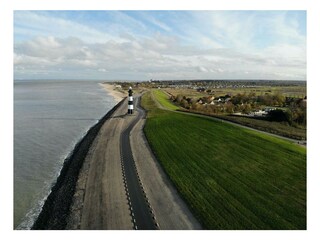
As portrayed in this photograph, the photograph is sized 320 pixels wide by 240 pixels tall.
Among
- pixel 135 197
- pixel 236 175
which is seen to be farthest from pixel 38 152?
pixel 236 175

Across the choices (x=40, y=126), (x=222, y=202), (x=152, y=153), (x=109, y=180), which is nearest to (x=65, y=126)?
(x=40, y=126)

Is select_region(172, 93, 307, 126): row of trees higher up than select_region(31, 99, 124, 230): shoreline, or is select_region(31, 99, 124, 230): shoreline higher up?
select_region(172, 93, 307, 126): row of trees

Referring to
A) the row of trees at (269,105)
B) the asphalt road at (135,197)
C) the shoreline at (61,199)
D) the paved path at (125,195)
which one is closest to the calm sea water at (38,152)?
the shoreline at (61,199)

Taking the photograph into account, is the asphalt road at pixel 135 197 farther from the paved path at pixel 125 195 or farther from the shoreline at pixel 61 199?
Result: the shoreline at pixel 61 199

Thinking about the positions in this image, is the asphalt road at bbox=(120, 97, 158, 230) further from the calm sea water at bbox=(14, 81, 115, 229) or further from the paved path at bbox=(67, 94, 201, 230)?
the calm sea water at bbox=(14, 81, 115, 229)

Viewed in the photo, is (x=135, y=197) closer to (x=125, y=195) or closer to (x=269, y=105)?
(x=125, y=195)

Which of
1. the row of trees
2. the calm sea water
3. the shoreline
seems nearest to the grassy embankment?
the row of trees

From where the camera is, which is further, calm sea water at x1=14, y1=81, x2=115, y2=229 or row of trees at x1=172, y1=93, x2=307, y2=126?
row of trees at x1=172, y1=93, x2=307, y2=126

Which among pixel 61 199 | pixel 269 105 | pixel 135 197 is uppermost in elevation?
pixel 269 105
